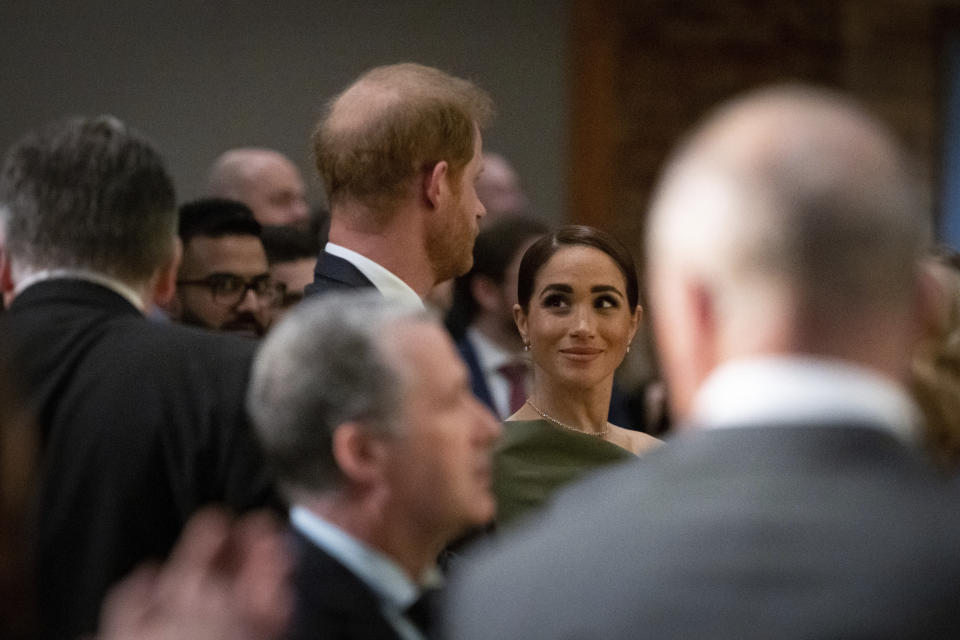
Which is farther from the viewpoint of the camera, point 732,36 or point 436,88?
point 732,36

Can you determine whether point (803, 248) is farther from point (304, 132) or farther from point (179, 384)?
point (304, 132)

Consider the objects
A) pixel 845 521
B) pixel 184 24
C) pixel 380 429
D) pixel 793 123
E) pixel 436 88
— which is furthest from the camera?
pixel 184 24

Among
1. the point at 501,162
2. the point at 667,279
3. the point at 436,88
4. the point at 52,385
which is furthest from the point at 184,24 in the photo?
the point at 667,279

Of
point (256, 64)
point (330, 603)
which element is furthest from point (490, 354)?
point (330, 603)

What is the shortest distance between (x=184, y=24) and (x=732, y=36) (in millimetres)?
2283

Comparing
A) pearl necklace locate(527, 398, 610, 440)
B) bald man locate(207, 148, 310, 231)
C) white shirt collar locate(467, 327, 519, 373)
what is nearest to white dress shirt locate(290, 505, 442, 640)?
pearl necklace locate(527, 398, 610, 440)

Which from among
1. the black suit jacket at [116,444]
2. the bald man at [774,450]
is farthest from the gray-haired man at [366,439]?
the bald man at [774,450]

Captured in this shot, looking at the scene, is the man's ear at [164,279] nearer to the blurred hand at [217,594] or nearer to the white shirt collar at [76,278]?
the white shirt collar at [76,278]

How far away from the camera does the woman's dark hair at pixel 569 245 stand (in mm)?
2771

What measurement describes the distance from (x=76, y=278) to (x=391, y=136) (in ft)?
2.36

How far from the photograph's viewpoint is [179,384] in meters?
1.82

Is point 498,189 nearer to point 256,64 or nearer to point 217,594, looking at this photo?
point 256,64

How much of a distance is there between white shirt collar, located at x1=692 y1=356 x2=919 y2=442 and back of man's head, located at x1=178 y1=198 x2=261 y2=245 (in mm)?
2296

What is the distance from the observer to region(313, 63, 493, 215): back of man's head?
2.44 m
